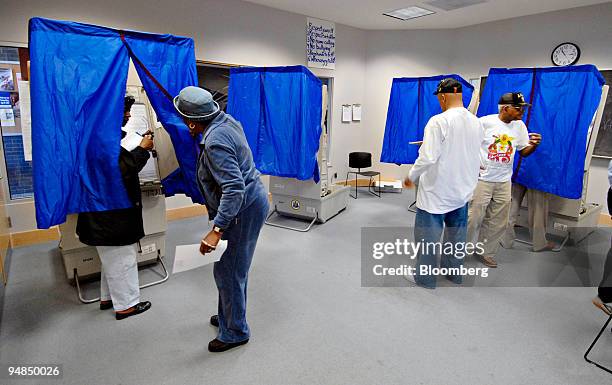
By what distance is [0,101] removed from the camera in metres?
3.17

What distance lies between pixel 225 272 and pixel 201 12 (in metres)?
3.49

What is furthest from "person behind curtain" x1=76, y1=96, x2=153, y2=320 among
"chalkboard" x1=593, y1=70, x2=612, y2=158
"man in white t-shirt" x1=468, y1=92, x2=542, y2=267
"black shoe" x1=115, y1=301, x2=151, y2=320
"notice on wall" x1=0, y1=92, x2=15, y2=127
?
"chalkboard" x1=593, y1=70, x2=612, y2=158

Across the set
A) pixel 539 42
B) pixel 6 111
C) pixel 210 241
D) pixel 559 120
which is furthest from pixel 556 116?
pixel 6 111

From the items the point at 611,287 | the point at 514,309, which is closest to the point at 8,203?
the point at 514,309

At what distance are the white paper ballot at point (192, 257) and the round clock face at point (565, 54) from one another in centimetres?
499

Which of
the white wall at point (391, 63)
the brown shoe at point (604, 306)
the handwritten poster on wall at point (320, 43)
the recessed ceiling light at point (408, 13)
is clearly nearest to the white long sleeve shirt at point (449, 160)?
the brown shoe at point (604, 306)

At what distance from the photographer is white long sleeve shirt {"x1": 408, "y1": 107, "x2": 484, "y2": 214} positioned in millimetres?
2367

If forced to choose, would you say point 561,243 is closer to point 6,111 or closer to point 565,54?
point 565,54

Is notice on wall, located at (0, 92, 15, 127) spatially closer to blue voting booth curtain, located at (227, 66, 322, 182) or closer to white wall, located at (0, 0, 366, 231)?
white wall, located at (0, 0, 366, 231)

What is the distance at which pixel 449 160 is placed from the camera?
2402mm

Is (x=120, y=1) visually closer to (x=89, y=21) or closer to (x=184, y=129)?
(x=89, y=21)

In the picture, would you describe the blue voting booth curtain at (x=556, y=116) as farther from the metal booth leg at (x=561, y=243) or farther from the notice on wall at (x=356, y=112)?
the notice on wall at (x=356, y=112)

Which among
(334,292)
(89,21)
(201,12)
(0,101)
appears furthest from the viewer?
(201,12)

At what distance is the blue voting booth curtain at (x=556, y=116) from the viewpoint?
2893 millimetres
